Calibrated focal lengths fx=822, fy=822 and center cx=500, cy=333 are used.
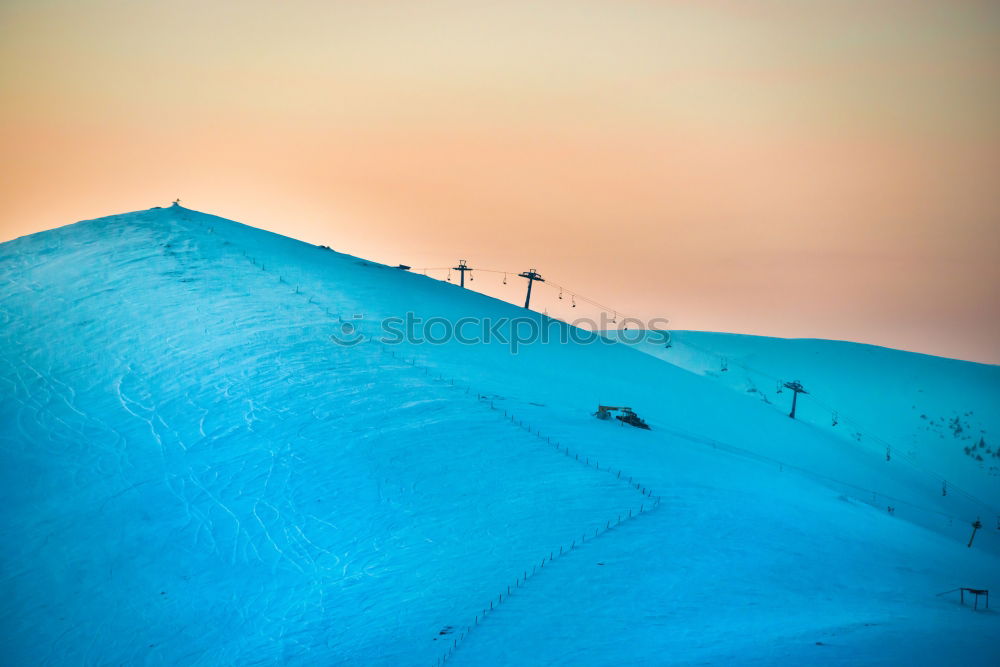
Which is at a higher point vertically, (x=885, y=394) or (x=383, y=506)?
(x=885, y=394)

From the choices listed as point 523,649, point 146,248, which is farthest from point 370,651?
point 146,248

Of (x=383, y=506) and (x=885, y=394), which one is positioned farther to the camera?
(x=885, y=394)

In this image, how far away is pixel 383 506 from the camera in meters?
26.6

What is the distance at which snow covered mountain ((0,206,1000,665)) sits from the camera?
65.1ft

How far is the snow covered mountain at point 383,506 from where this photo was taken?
19828mm

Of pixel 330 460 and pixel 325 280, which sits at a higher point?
pixel 325 280

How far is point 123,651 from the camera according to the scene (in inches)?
816

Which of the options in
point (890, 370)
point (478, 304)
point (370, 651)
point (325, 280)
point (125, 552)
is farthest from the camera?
point (890, 370)

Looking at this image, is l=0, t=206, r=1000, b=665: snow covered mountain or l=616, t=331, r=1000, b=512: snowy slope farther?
l=616, t=331, r=1000, b=512: snowy slope

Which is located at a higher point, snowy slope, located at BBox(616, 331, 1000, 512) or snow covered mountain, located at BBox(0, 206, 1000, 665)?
snowy slope, located at BBox(616, 331, 1000, 512)

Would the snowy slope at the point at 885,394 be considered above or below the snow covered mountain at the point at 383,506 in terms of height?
above

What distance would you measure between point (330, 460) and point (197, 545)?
5562mm

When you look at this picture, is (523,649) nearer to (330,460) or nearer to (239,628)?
(239,628)

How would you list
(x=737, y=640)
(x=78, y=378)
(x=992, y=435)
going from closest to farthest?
(x=737, y=640)
(x=78, y=378)
(x=992, y=435)
